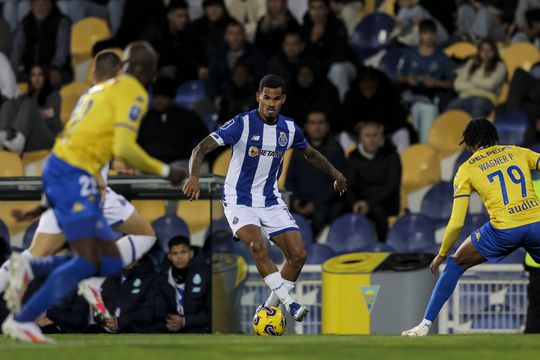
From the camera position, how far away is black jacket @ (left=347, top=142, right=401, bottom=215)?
51.6ft

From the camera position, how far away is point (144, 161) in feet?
27.6

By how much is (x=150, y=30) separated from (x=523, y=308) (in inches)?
306

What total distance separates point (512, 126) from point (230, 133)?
606 centimetres

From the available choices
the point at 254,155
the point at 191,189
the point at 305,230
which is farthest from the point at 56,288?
the point at 305,230

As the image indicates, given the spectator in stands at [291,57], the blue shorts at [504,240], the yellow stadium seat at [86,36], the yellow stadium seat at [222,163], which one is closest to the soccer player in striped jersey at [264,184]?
the blue shorts at [504,240]

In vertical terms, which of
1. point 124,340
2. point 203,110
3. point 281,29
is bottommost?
point 124,340

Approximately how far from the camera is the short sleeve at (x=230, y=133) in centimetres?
1132

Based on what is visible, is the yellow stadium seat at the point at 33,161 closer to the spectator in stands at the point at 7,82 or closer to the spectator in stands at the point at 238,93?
the spectator in stands at the point at 7,82

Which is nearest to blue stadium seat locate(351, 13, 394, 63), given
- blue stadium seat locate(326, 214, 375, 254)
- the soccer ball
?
blue stadium seat locate(326, 214, 375, 254)

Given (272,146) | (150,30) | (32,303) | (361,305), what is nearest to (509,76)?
(150,30)

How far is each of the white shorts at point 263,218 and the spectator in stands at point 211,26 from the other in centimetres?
746

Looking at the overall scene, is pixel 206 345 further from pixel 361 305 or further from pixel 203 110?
pixel 203 110

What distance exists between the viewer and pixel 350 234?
15070 millimetres

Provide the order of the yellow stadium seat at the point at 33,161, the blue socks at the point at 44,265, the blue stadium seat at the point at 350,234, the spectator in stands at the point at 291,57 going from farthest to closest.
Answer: the spectator in stands at the point at 291,57 → the yellow stadium seat at the point at 33,161 → the blue stadium seat at the point at 350,234 → the blue socks at the point at 44,265
